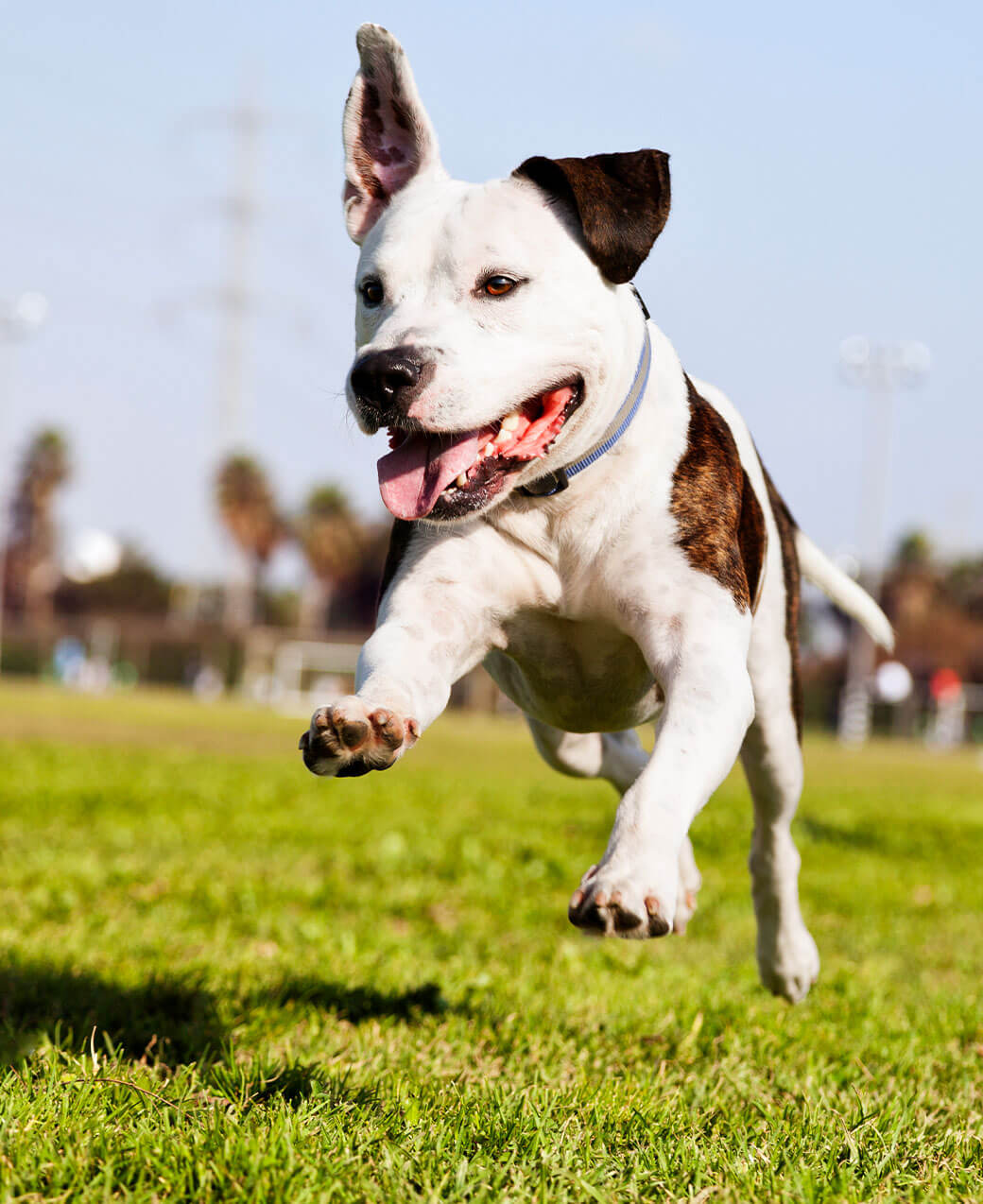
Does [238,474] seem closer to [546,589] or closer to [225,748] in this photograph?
[225,748]

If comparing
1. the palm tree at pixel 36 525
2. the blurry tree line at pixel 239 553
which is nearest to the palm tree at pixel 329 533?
the blurry tree line at pixel 239 553

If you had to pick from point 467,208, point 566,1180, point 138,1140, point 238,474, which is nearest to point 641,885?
point 566,1180

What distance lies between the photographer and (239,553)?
71.4m

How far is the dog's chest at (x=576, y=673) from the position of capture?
3922 mm

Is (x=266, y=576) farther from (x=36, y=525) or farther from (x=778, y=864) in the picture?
(x=778, y=864)

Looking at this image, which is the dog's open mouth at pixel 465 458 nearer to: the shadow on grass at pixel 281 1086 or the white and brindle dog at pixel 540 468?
the white and brindle dog at pixel 540 468

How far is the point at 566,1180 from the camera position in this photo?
2807 millimetres

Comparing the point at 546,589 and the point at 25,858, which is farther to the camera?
the point at 25,858

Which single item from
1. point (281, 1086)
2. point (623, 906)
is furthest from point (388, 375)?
point (281, 1086)

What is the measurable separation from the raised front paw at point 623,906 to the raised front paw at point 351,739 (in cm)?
54

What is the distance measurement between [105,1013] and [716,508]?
2.30 m

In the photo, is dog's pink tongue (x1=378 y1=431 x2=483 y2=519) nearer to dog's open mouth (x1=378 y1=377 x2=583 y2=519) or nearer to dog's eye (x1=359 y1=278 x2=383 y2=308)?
dog's open mouth (x1=378 y1=377 x2=583 y2=519)

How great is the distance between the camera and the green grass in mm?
2865

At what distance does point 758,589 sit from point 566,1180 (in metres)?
1.93
